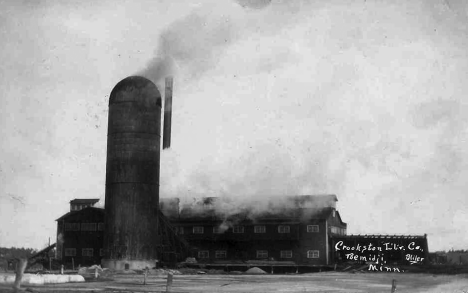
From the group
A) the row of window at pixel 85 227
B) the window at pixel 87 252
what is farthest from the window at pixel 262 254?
the window at pixel 87 252

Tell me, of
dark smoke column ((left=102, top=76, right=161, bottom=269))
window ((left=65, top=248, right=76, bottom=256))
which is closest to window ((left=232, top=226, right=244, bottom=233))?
window ((left=65, top=248, right=76, bottom=256))

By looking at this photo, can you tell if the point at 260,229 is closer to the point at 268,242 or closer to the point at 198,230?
the point at 268,242

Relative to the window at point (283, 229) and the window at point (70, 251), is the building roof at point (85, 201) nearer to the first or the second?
the window at point (70, 251)

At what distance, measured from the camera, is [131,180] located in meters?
47.5

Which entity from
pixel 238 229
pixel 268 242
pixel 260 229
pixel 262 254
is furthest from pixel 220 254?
pixel 268 242

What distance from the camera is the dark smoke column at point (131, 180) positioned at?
47.3m

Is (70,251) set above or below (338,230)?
below

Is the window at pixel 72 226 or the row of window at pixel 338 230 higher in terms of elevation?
the window at pixel 72 226

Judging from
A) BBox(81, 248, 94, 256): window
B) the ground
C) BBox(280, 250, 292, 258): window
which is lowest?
the ground

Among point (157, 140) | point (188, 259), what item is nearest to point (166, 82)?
point (157, 140)

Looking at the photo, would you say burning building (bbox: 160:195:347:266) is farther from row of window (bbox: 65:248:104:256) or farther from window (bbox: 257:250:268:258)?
row of window (bbox: 65:248:104:256)

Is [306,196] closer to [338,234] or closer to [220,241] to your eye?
[338,234]

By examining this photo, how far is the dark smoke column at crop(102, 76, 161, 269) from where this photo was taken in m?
47.3

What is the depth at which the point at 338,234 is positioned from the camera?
220ft
